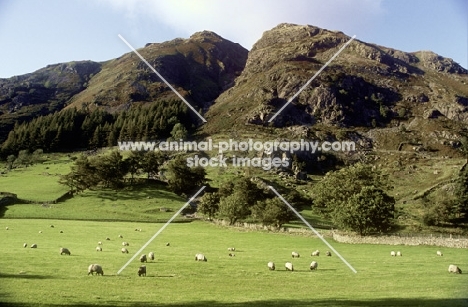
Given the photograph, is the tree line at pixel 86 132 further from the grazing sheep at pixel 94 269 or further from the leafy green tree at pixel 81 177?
the grazing sheep at pixel 94 269

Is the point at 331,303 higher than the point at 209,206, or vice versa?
the point at 209,206

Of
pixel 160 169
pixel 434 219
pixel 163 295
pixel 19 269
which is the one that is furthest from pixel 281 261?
pixel 160 169

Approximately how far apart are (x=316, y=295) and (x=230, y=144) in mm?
142417

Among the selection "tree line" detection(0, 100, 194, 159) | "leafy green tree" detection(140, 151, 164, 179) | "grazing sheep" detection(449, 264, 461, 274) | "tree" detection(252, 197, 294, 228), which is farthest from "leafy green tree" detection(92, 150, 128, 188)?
"grazing sheep" detection(449, 264, 461, 274)

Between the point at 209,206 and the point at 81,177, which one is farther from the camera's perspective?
the point at 81,177

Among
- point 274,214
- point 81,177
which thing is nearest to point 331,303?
point 274,214

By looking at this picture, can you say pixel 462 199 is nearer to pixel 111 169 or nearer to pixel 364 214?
pixel 364 214

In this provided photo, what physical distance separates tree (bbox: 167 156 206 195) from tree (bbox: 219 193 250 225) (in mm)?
26819

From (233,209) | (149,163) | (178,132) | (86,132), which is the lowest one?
(233,209)

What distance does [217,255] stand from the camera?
37.8 metres

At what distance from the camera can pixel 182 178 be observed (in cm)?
10650

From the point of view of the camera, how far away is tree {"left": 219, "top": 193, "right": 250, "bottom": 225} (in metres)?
79.1

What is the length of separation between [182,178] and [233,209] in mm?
31006

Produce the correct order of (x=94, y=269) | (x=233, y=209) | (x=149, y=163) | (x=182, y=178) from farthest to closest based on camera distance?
(x=149, y=163), (x=182, y=178), (x=233, y=209), (x=94, y=269)
